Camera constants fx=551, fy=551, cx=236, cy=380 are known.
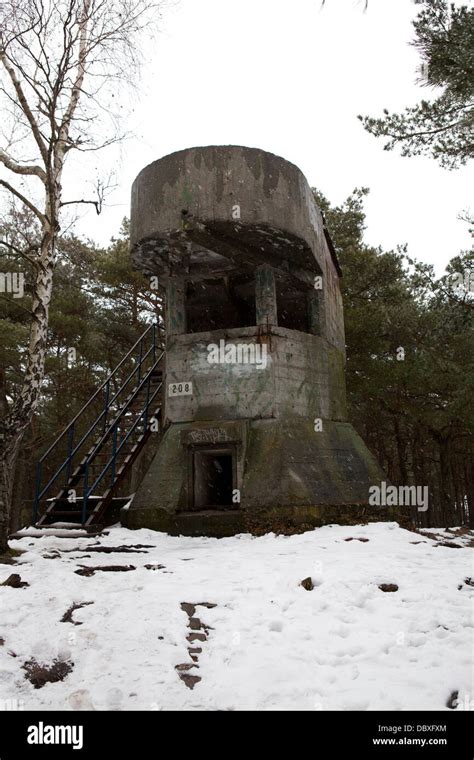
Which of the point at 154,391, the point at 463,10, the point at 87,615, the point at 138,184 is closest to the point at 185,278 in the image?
the point at 138,184

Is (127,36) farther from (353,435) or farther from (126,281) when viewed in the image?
(126,281)

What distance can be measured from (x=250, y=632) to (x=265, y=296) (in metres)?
7.33

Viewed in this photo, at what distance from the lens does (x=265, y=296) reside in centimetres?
1064

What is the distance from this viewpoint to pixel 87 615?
4.58m

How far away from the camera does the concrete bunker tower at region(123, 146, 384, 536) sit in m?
9.31

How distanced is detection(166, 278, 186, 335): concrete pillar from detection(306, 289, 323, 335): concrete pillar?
2.71 meters

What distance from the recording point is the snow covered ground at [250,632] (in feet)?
11.0

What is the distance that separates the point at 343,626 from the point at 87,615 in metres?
2.10

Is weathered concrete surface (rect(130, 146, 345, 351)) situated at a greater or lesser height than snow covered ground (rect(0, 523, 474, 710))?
greater

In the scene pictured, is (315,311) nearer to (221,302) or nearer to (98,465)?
(221,302)
